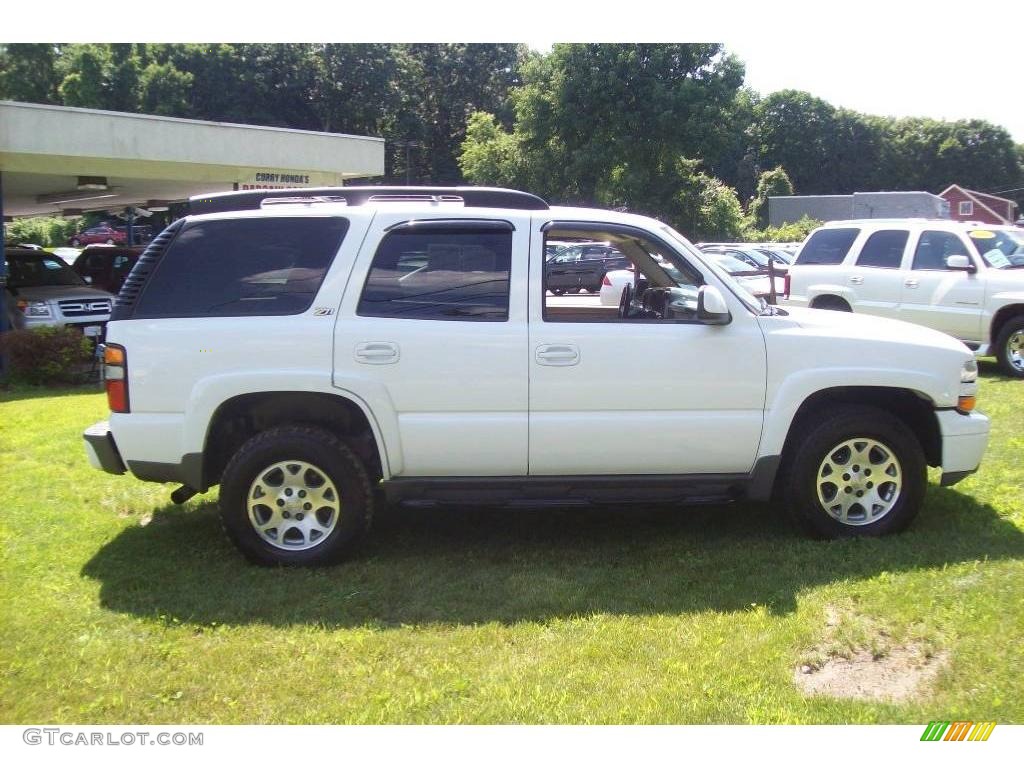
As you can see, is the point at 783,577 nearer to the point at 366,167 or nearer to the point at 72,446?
the point at 72,446

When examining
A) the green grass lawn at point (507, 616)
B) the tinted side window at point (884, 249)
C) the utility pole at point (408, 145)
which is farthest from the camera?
the utility pole at point (408, 145)

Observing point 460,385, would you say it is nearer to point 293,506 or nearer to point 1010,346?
point 293,506

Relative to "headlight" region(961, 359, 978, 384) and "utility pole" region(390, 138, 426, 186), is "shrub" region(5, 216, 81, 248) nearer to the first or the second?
"utility pole" region(390, 138, 426, 186)

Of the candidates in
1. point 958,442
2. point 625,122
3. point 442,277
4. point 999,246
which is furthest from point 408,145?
point 958,442

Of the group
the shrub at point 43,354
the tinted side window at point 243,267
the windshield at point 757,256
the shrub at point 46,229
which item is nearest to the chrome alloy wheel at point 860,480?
the tinted side window at point 243,267

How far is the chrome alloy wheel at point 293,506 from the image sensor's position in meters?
5.03

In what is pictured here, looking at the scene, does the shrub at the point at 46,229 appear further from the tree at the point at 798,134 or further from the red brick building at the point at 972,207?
the tree at the point at 798,134

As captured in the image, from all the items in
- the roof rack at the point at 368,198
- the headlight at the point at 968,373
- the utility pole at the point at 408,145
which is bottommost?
the headlight at the point at 968,373

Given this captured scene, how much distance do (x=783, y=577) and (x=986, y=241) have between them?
836cm

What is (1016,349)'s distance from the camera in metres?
10.7

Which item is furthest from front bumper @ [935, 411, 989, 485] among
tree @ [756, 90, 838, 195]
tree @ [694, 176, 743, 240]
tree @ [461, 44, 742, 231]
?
tree @ [756, 90, 838, 195]

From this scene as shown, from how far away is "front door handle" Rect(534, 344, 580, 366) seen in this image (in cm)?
500

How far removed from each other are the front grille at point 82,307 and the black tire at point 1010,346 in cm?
1196
